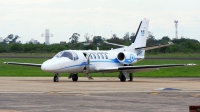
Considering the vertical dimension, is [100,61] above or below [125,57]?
below

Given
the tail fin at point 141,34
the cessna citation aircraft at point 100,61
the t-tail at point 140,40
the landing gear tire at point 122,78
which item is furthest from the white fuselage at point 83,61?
the tail fin at point 141,34

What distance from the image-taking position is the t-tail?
44825 mm

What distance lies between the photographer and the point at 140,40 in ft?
151

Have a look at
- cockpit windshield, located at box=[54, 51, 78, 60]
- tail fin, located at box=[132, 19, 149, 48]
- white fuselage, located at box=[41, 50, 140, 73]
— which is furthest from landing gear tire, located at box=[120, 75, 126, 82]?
tail fin, located at box=[132, 19, 149, 48]

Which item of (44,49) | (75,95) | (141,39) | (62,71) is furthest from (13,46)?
(75,95)

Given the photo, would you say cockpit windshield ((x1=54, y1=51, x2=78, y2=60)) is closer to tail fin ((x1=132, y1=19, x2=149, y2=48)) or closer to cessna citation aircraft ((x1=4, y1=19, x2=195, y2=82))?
cessna citation aircraft ((x1=4, y1=19, x2=195, y2=82))

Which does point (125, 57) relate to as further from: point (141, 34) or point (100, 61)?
point (141, 34)

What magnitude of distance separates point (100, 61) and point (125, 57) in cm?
226

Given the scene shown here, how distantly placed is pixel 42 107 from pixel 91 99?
3613 mm

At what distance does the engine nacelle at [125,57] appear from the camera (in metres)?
42.6

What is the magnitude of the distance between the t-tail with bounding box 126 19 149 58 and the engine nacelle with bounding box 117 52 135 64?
1.73 metres

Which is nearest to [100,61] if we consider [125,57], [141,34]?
[125,57]

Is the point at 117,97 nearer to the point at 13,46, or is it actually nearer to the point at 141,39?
the point at 141,39

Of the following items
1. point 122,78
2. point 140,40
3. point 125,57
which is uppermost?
point 140,40
